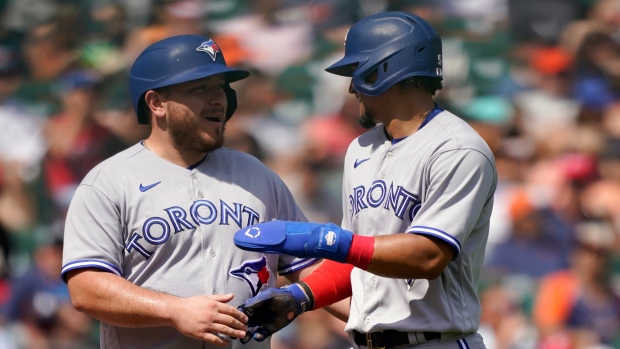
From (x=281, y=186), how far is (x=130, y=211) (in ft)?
2.15

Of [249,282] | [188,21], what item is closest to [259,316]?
[249,282]

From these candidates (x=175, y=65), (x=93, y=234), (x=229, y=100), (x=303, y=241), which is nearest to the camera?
(x=303, y=241)

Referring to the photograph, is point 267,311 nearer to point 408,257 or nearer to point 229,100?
point 408,257

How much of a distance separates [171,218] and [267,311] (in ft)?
1.63

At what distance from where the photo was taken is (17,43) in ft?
29.2

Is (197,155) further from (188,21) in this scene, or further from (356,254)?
(188,21)

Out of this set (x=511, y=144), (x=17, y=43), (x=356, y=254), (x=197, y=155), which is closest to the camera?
(x=356, y=254)

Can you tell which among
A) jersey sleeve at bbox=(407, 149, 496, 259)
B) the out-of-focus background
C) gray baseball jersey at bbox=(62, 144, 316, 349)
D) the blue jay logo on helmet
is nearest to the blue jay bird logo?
gray baseball jersey at bbox=(62, 144, 316, 349)

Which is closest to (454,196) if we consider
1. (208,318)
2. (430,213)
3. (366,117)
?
(430,213)

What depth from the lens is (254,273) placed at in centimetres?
365

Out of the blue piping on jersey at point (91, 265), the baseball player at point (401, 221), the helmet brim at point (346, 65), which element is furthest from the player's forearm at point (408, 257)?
the blue piping on jersey at point (91, 265)

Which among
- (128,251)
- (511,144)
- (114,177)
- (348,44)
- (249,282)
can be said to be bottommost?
(511,144)

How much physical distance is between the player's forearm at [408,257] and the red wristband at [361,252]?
0.01 meters

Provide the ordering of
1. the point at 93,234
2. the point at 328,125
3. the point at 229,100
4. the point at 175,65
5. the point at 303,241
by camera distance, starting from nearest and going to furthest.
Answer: the point at 303,241, the point at 93,234, the point at 175,65, the point at 229,100, the point at 328,125
